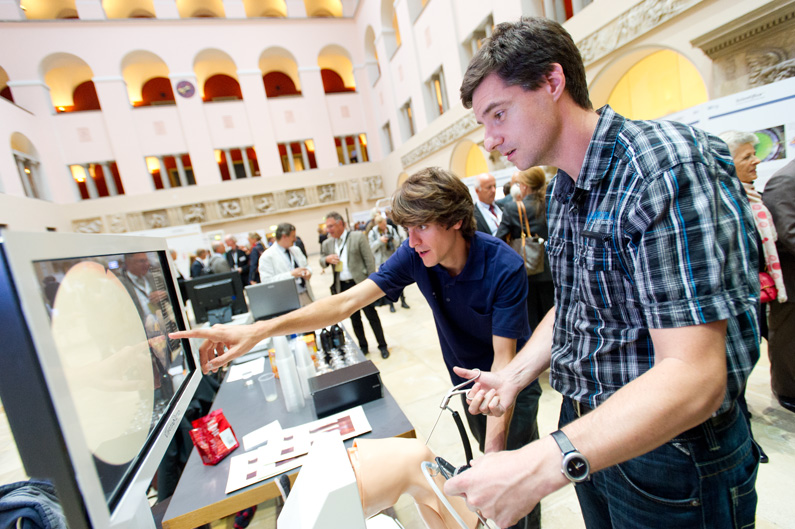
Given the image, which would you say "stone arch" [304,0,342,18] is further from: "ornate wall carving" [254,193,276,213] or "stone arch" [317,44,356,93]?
"ornate wall carving" [254,193,276,213]

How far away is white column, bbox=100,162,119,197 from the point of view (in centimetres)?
1548

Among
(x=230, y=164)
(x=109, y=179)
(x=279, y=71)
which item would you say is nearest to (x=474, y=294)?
(x=230, y=164)

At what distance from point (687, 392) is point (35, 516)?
0.99 meters

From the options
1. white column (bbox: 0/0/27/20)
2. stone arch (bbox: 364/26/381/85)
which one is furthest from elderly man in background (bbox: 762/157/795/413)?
white column (bbox: 0/0/27/20)

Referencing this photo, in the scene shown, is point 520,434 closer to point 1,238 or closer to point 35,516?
point 35,516

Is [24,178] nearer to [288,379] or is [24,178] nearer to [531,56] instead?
[288,379]

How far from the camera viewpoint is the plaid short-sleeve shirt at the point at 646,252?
614 millimetres

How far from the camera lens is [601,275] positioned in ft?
2.64

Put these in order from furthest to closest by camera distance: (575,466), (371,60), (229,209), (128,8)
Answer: (371,60), (229,209), (128,8), (575,466)

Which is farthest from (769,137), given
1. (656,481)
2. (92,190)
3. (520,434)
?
(92,190)

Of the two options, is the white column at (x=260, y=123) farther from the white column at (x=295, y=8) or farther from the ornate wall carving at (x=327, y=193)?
the white column at (x=295, y=8)

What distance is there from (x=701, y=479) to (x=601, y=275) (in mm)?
487

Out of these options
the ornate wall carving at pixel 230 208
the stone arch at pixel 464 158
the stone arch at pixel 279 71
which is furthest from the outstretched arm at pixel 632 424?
the stone arch at pixel 279 71

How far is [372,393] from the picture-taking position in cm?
171
